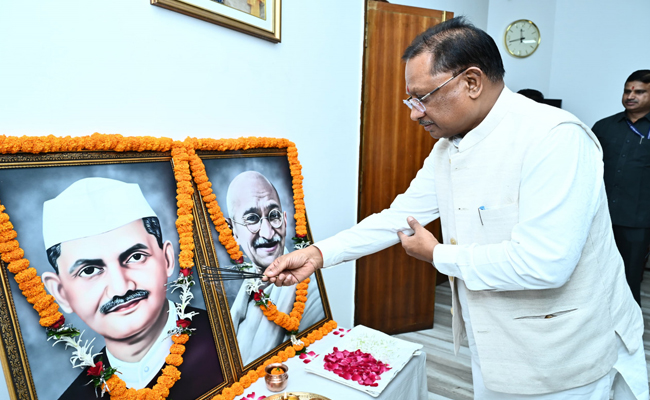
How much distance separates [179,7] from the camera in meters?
1.49

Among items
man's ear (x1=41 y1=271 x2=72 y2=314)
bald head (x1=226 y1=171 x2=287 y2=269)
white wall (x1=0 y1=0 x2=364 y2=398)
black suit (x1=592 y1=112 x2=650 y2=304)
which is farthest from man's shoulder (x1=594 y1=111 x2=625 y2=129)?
man's ear (x1=41 y1=271 x2=72 y2=314)

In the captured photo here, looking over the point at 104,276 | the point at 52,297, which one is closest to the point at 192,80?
the point at 104,276

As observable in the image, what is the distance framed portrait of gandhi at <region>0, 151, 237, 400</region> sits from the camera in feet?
3.38

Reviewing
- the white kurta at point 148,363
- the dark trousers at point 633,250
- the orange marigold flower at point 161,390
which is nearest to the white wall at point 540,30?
the dark trousers at point 633,250

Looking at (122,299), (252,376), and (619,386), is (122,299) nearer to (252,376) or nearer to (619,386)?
(252,376)

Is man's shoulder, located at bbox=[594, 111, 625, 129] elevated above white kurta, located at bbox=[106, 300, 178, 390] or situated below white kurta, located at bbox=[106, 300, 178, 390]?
above

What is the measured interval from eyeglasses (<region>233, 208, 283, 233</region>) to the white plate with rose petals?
1.82ft

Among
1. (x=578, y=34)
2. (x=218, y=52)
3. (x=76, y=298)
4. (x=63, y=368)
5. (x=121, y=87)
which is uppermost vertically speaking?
(x=578, y=34)

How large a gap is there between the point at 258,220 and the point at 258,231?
0.05 m

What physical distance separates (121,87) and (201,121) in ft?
1.08

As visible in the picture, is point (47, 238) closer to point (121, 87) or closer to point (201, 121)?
point (121, 87)

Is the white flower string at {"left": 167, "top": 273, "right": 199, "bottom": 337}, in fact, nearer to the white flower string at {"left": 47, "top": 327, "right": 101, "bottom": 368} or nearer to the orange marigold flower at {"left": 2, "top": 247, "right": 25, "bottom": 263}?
the white flower string at {"left": 47, "top": 327, "right": 101, "bottom": 368}

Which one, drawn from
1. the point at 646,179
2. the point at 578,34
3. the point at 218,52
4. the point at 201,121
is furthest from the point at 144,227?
the point at 578,34

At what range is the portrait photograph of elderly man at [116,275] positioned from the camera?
1.10 metres
